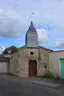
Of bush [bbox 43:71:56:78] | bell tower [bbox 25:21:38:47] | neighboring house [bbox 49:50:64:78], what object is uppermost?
bell tower [bbox 25:21:38:47]

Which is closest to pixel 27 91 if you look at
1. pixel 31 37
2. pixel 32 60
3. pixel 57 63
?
pixel 57 63

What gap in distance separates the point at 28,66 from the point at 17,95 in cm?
2235

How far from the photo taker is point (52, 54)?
36250mm

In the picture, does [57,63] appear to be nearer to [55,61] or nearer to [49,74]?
[55,61]

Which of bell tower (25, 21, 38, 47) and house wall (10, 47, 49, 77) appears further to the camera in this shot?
bell tower (25, 21, 38, 47)

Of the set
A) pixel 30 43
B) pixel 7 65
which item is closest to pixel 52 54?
pixel 30 43

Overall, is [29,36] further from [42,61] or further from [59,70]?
[59,70]

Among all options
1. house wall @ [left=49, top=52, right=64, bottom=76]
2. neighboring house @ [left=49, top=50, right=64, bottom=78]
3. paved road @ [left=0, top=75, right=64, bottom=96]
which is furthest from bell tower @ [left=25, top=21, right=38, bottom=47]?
paved road @ [left=0, top=75, right=64, bottom=96]

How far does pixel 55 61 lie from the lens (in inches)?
1377

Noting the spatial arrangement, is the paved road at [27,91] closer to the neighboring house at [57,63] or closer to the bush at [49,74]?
the neighboring house at [57,63]

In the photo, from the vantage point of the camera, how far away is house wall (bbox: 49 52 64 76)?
33844 millimetres

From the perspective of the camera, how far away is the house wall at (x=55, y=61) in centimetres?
3384

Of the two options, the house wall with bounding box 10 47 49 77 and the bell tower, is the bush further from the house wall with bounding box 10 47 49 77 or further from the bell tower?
the bell tower

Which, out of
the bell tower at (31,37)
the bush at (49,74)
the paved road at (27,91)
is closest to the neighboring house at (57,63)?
the bush at (49,74)
